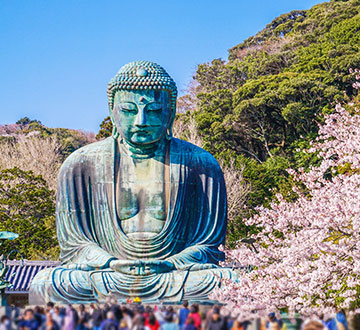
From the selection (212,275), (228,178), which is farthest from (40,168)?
(212,275)

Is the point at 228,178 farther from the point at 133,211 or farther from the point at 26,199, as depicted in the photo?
the point at 133,211

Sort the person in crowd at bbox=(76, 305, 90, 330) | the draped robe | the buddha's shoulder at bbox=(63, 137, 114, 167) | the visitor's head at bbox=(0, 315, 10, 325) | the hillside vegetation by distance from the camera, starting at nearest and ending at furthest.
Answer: the visitor's head at bbox=(0, 315, 10, 325) < the person in crowd at bbox=(76, 305, 90, 330) < the draped robe < the buddha's shoulder at bbox=(63, 137, 114, 167) < the hillside vegetation

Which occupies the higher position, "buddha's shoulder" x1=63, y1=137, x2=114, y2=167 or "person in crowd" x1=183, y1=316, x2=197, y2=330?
"buddha's shoulder" x1=63, y1=137, x2=114, y2=167

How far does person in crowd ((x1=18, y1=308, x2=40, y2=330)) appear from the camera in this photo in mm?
5008

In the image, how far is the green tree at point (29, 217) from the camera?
80.8ft

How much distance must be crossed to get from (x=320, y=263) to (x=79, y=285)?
388cm

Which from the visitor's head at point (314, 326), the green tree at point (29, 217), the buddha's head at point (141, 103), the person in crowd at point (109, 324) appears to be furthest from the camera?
the green tree at point (29, 217)

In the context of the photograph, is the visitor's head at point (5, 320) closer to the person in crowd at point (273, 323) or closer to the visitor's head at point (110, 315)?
the visitor's head at point (110, 315)

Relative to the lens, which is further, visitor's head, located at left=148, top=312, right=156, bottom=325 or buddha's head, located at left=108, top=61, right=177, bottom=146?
buddha's head, located at left=108, top=61, right=177, bottom=146

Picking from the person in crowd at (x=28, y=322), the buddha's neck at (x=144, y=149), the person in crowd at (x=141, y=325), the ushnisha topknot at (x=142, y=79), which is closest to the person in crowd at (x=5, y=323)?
the person in crowd at (x=28, y=322)

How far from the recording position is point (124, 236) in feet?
30.0

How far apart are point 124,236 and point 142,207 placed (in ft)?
1.83

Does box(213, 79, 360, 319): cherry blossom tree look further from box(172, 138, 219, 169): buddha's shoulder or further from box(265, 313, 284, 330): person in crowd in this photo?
box(265, 313, 284, 330): person in crowd

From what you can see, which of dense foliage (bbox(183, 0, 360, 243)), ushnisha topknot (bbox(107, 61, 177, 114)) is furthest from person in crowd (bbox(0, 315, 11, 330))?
dense foliage (bbox(183, 0, 360, 243))
